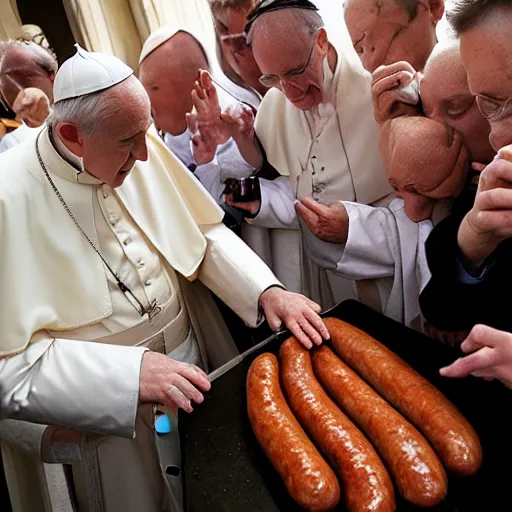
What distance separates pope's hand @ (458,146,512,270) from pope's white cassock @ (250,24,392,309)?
0.83m

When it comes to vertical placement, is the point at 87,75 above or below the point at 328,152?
above

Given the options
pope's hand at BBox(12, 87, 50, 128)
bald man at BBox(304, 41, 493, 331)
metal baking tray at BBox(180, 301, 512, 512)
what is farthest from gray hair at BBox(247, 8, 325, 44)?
pope's hand at BBox(12, 87, 50, 128)

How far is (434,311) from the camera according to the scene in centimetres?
179

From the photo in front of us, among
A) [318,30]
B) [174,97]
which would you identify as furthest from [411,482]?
[174,97]

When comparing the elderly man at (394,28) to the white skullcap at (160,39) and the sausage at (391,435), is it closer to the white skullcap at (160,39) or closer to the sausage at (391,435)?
the sausage at (391,435)

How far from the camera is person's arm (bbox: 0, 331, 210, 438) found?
1.85m

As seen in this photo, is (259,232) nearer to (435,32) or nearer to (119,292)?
(119,292)

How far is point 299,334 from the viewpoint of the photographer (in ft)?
6.35

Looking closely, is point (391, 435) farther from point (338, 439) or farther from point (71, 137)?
point (71, 137)

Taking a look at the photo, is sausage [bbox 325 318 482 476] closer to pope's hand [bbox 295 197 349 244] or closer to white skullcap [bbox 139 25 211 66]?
→ pope's hand [bbox 295 197 349 244]

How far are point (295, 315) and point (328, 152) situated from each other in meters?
0.92

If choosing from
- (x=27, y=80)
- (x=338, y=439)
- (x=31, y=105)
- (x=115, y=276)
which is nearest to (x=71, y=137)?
(x=115, y=276)

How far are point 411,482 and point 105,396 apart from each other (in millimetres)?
1142

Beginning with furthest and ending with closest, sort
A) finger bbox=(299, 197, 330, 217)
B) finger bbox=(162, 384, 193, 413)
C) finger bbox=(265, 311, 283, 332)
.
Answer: finger bbox=(299, 197, 330, 217), finger bbox=(265, 311, 283, 332), finger bbox=(162, 384, 193, 413)
